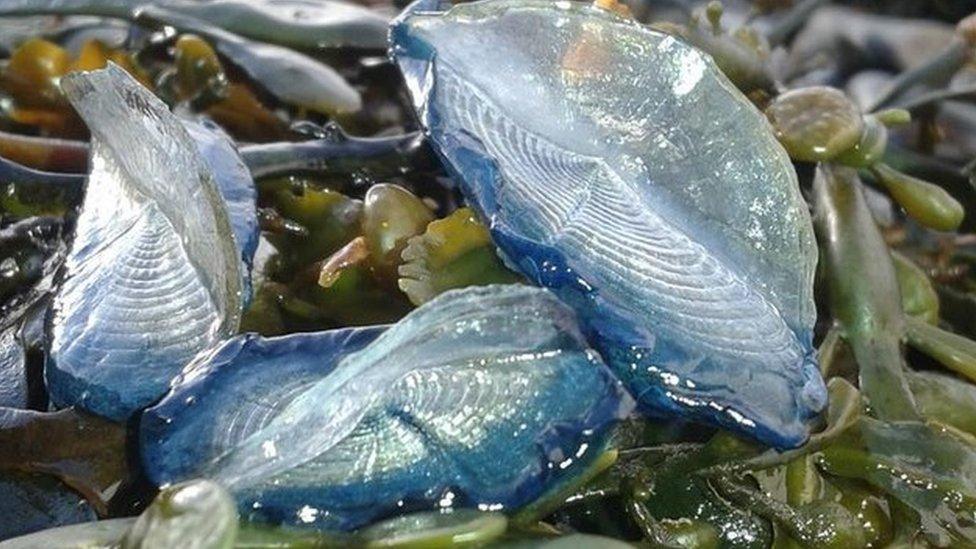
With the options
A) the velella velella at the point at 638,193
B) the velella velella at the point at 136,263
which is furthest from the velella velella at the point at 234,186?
the velella velella at the point at 638,193

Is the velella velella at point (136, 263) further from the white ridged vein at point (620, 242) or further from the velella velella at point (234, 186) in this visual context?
the white ridged vein at point (620, 242)

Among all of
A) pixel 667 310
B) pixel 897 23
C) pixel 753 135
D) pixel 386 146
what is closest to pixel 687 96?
pixel 753 135

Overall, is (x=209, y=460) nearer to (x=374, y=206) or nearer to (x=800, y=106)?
(x=374, y=206)

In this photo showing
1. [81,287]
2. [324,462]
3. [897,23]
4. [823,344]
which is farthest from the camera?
[897,23]

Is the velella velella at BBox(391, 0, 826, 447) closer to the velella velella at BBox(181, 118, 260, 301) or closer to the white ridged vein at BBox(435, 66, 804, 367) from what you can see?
the white ridged vein at BBox(435, 66, 804, 367)

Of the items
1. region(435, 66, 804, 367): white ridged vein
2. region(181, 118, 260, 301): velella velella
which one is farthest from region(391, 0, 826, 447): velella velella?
region(181, 118, 260, 301): velella velella

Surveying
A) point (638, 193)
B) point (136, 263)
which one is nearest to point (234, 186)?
point (136, 263)
